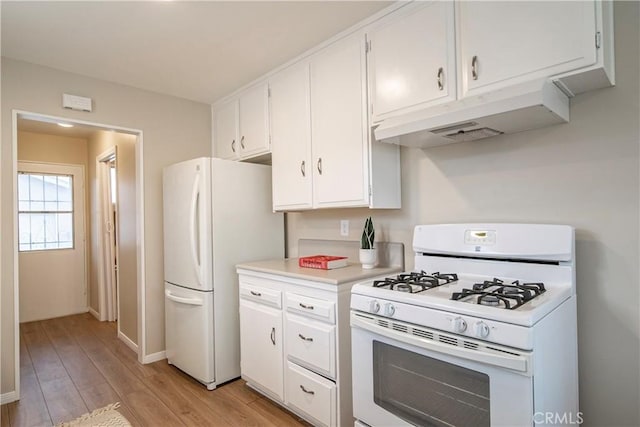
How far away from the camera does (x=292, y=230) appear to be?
310cm

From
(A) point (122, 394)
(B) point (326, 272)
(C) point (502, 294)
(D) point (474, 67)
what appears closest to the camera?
(C) point (502, 294)

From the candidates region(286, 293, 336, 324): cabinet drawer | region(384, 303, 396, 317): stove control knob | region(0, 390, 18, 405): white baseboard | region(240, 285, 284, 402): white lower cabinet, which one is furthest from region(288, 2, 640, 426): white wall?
region(0, 390, 18, 405): white baseboard

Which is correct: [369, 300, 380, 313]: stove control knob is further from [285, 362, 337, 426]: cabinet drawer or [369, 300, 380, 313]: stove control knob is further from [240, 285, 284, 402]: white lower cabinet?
[240, 285, 284, 402]: white lower cabinet

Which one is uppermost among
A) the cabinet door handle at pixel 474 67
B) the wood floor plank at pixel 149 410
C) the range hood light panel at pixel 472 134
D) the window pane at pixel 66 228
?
the cabinet door handle at pixel 474 67

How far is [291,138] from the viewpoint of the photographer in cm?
258

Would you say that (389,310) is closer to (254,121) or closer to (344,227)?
(344,227)

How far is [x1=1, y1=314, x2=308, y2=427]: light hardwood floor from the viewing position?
2.21 meters

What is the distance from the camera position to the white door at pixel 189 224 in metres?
2.59

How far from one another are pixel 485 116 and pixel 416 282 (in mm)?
777

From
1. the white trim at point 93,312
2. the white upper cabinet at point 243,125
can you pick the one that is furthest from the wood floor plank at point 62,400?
the white upper cabinet at point 243,125

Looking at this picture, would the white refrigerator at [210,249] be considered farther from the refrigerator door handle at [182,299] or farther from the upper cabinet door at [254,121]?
the upper cabinet door at [254,121]

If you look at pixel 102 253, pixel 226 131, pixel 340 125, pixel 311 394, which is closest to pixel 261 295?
pixel 311 394

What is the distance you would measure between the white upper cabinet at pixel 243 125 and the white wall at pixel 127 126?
0.18 meters

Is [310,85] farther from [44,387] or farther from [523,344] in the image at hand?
[44,387]
